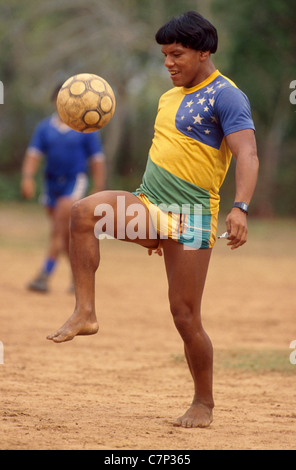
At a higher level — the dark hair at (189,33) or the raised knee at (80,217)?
the dark hair at (189,33)

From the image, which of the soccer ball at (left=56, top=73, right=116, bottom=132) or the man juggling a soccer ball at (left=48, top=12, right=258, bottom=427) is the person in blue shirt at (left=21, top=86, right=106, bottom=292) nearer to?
the soccer ball at (left=56, top=73, right=116, bottom=132)

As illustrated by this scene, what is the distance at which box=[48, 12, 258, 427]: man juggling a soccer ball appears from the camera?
4496 millimetres

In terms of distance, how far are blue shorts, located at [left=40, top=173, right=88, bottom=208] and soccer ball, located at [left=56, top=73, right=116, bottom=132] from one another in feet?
17.9

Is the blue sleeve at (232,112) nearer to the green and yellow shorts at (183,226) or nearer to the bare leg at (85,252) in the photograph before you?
the green and yellow shorts at (183,226)

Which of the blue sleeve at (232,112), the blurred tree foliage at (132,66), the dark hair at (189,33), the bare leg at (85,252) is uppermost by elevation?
the dark hair at (189,33)

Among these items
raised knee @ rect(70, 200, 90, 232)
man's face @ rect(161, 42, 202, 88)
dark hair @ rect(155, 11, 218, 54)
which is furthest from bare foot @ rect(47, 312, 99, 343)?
dark hair @ rect(155, 11, 218, 54)

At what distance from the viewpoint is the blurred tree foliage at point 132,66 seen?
886 inches

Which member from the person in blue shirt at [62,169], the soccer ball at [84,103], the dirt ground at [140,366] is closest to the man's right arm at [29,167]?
the person in blue shirt at [62,169]

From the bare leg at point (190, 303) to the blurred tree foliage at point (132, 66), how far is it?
729 inches

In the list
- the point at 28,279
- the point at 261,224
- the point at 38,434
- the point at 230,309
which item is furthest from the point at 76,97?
the point at 261,224

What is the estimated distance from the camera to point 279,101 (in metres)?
23.5

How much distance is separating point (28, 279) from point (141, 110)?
781 inches

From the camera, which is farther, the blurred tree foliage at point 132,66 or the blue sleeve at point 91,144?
the blurred tree foliage at point 132,66
